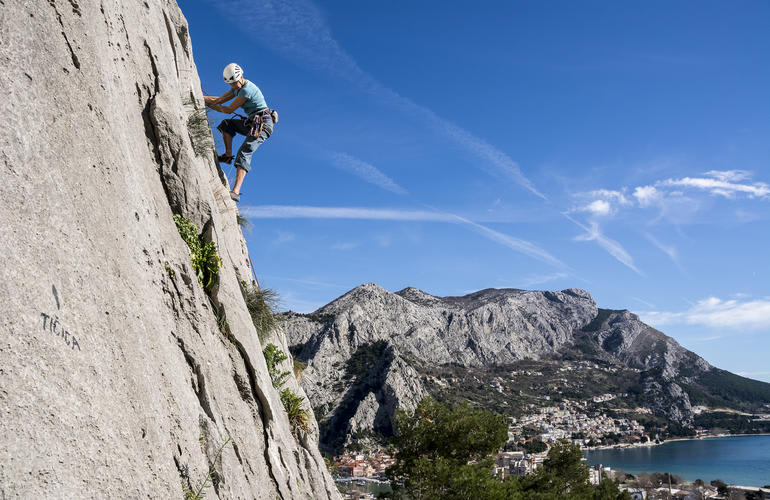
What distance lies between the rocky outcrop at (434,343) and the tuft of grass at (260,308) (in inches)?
1824

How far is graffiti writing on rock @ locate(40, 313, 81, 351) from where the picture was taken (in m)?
2.49

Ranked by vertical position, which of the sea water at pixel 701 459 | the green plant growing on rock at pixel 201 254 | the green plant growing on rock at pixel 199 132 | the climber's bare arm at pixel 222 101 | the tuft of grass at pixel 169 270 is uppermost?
the climber's bare arm at pixel 222 101

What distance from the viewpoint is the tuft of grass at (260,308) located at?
8.03 meters

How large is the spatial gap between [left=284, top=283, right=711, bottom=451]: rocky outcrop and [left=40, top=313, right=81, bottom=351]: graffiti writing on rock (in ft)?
171

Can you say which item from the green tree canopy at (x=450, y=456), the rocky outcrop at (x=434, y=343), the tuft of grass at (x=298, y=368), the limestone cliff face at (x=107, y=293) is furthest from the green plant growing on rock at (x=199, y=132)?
the rocky outcrop at (x=434, y=343)

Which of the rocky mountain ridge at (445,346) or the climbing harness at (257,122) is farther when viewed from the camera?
the rocky mountain ridge at (445,346)

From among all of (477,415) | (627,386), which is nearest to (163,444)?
(477,415)

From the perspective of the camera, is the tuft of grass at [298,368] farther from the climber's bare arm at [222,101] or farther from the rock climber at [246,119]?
the climber's bare arm at [222,101]

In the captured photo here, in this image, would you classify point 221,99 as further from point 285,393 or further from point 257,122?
point 285,393

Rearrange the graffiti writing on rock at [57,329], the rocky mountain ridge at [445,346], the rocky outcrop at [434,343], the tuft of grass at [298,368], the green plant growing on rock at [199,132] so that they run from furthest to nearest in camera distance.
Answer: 1. the rocky mountain ridge at [445,346]
2. the rocky outcrop at [434,343]
3. the tuft of grass at [298,368]
4. the green plant growing on rock at [199,132]
5. the graffiti writing on rock at [57,329]

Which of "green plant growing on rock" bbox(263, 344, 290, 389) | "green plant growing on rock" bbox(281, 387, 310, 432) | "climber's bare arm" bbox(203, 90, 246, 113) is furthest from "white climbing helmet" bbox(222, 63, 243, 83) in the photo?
"green plant growing on rock" bbox(281, 387, 310, 432)

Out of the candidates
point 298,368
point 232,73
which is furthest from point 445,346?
point 232,73

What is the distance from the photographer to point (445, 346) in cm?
13138

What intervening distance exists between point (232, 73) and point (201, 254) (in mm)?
3656
